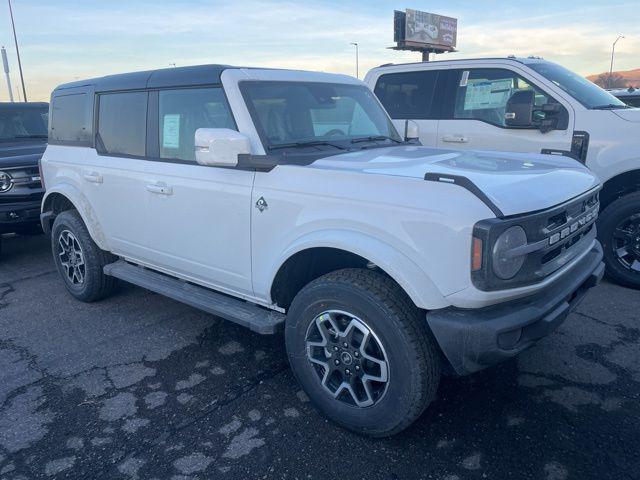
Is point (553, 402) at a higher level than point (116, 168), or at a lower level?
lower

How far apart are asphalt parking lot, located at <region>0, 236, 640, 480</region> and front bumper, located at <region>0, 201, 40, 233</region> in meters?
2.09

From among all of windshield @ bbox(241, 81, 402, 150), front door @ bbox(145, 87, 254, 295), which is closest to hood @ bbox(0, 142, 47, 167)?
front door @ bbox(145, 87, 254, 295)

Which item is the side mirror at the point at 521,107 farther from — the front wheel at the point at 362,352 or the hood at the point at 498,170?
the front wheel at the point at 362,352

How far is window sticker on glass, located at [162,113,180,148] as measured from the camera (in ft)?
12.3

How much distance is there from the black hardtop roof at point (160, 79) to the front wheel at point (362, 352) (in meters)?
1.65

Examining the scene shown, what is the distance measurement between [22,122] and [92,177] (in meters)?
4.33

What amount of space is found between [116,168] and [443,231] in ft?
9.38

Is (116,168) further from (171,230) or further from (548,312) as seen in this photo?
(548,312)

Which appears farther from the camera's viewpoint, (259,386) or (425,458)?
(259,386)

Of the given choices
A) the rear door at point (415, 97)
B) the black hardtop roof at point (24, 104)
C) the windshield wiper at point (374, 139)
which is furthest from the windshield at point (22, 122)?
the windshield wiper at point (374, 139)

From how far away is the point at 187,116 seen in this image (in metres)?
3.71

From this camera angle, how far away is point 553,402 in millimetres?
3104

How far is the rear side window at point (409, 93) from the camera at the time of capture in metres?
5.95

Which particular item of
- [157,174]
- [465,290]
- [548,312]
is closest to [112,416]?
[157,174]
